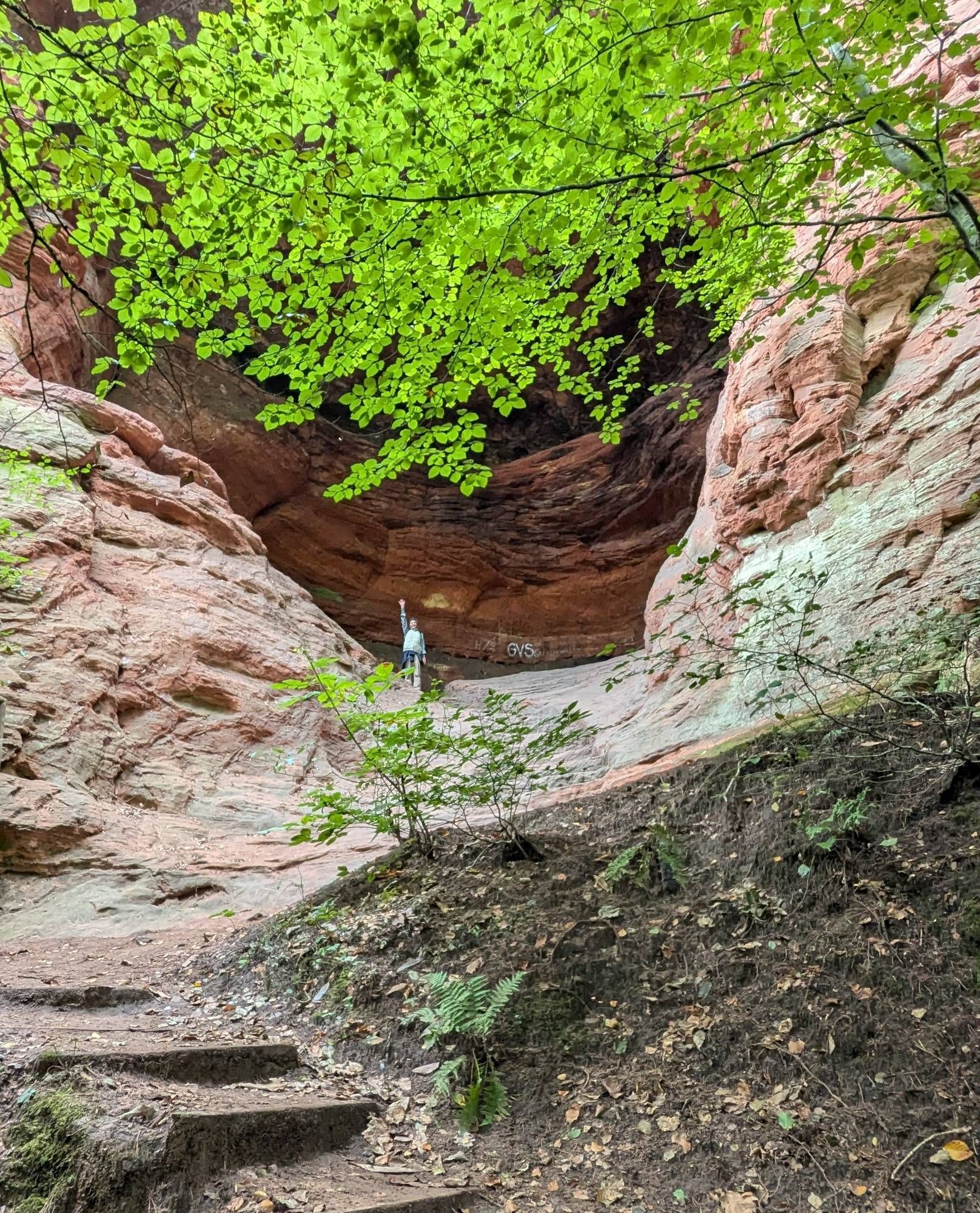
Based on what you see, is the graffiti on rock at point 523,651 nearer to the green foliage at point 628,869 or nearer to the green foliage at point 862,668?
the green foliage at point 862,668

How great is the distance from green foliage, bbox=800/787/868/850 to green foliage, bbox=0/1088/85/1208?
155 inches

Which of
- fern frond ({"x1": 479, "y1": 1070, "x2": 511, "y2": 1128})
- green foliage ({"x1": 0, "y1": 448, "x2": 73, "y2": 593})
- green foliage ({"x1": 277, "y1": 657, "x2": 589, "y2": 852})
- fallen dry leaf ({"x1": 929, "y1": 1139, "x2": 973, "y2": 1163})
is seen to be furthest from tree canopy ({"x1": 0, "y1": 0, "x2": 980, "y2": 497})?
green foliage ({"x1": 0, "y1": 448, "x2": 73, "y2": 593})

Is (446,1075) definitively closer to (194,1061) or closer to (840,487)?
(194,1061)

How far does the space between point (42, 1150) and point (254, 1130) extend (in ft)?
2.30

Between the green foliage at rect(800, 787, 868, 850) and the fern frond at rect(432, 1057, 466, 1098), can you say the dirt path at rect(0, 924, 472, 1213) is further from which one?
the green foliage at rect(800, 787, 868, 850)

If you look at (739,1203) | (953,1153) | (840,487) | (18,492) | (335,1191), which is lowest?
(739,1203)

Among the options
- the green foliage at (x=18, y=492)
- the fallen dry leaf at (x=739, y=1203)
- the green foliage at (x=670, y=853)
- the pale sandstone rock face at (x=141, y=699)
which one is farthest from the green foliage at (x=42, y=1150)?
the green foliage at (x=18, y=492)

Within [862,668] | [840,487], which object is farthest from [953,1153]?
[840,487]

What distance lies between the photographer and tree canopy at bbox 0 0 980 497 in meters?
3.45

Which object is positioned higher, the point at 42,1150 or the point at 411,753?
the point at 411,753

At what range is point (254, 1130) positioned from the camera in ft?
8.30

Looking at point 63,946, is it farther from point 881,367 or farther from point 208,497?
point 881,367

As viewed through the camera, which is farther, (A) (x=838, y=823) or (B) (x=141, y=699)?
(B) (x=141, y=699)

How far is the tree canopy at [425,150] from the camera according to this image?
3.45 meters
